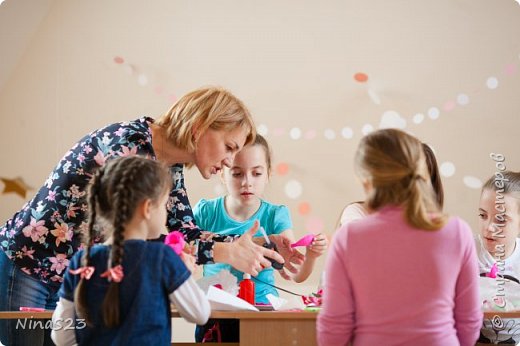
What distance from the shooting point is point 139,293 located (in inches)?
55.1

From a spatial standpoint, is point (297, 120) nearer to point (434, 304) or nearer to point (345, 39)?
point (345, 39)

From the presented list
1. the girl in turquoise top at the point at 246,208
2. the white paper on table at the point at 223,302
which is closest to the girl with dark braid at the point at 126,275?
the white paper on table at the point at 223,302

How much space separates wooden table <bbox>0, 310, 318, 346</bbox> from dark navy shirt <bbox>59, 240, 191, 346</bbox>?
0.22 meters

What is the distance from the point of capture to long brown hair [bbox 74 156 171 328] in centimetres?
139

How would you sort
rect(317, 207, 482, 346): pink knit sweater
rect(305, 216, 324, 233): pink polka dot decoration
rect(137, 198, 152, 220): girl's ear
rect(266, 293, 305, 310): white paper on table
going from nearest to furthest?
rect(317, 207, 482, 346): pink knit sweater
rect(137, 198, 152, 220): girl's ear
rect(266, 293, 305, 310): white paper on table
rect(305, 216, 324, 233): pink polka dot decoration

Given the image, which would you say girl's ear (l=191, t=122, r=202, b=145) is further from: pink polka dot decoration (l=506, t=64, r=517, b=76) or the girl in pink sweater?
pink polka dot decoration (l=506, t=64, r=517, b=76)

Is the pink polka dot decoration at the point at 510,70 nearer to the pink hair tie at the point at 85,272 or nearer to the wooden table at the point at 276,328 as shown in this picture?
the wooden table at the point at 276,328

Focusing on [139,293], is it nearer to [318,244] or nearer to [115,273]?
[115,273]

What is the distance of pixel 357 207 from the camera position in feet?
6.61

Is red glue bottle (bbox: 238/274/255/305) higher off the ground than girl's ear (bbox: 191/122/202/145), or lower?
lower

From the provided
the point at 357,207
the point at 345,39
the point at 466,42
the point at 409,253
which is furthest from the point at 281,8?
the point at 409,253

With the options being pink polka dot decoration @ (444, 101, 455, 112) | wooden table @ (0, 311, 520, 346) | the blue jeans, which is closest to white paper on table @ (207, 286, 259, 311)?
wooden table @ (0, 311, 520, 346)

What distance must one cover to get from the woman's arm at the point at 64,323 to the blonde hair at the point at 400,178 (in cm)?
68

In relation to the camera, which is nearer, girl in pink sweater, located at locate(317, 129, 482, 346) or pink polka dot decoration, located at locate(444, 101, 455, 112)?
girl in pink sweater, located at locate(317, 129, 482, 346)
